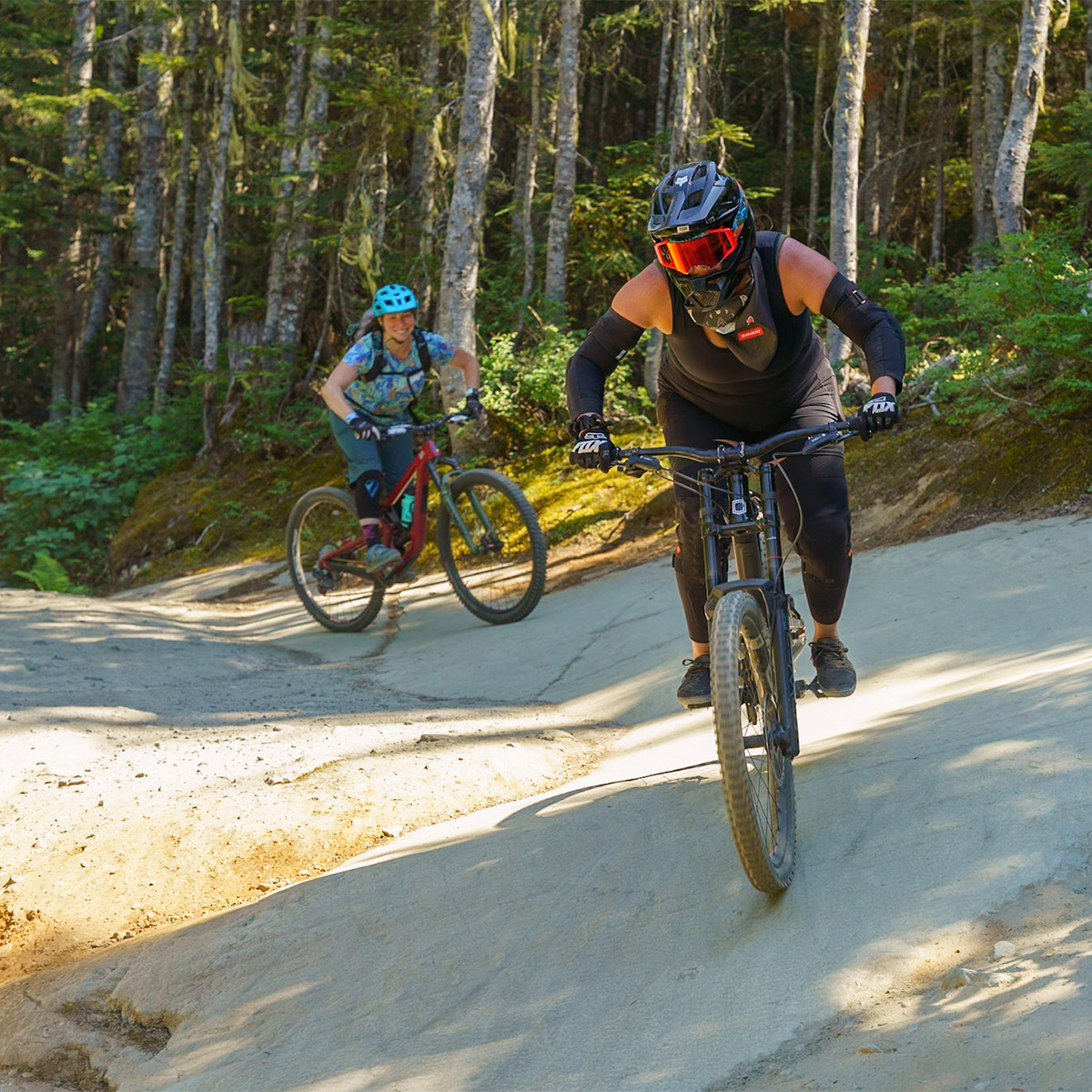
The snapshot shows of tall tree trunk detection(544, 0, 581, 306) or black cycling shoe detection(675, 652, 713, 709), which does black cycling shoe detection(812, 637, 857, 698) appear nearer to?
black cycling shoe detection(675, 652, 713, 709)

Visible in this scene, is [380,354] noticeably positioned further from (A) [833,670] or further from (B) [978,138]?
(B) [978,138]

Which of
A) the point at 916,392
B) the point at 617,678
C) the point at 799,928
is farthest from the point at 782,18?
the point at 799,928

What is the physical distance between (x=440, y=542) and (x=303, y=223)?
10.0m

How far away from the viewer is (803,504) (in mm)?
3828

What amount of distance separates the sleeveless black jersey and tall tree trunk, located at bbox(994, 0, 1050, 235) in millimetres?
8897

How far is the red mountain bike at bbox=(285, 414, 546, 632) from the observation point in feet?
27.2

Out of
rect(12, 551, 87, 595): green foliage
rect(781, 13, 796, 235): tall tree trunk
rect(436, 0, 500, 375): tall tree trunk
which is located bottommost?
rect(12, 551, 87, 595): green foliage

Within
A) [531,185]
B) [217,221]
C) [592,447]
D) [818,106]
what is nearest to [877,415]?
[592,447]

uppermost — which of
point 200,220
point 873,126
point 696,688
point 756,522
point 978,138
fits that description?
point 873,126

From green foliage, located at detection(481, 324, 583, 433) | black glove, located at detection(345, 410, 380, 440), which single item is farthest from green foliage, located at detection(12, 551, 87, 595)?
black glove, located at detection(345, 410, 380, 440)

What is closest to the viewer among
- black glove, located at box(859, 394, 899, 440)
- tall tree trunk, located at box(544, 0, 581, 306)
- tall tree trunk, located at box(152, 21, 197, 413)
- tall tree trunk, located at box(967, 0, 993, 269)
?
black glove, located at box(859, 394, 899, 440)

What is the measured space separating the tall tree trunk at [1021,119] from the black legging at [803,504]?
8.94m

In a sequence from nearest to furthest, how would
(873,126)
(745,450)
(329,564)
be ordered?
(745,450)
(329,564)
(873,126)

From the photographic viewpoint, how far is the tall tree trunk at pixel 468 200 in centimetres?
1213
